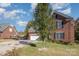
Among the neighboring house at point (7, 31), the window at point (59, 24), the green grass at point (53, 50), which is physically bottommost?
the green grass at point (53, 50)

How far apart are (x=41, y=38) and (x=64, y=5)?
54 cm

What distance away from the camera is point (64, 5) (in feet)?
14.0

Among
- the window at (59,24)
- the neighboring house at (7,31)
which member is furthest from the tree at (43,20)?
the neighboring house at (7,31)

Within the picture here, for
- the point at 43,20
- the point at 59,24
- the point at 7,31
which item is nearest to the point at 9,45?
the point at 7,31

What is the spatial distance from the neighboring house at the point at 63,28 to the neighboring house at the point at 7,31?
247 mm

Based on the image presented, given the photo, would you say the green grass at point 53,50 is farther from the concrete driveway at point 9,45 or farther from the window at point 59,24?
the window at point 59,24

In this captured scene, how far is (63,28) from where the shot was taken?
14.0 ft

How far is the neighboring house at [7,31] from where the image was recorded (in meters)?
4.25

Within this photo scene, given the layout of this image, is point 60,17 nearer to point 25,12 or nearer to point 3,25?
point 25,12

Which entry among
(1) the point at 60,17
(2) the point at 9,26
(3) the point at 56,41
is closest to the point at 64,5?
(1) the point at 60,17

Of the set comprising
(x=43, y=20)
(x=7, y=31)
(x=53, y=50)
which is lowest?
(x=53, y=50)

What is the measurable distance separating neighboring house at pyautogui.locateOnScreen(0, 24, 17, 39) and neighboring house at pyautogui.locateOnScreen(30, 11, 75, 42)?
247mm

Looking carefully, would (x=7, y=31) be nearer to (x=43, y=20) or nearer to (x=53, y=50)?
(x=43, y=20)

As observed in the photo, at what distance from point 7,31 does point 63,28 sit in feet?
2.47
